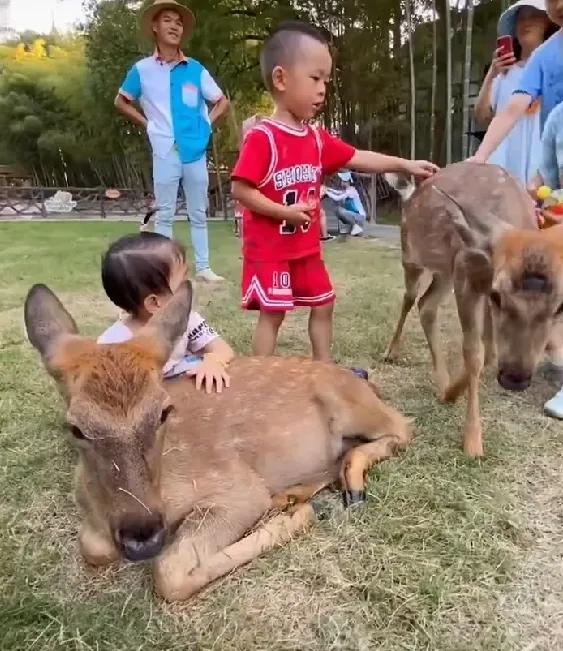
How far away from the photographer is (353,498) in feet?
9.06

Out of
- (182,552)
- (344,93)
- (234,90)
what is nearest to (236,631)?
(182,552)

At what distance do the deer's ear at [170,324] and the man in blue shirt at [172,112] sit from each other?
428cm

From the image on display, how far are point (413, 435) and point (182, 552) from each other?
4.61ft

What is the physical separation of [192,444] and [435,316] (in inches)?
81.9

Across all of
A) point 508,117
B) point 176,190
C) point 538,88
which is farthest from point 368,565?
point 176,190

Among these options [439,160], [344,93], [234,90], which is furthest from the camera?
[234,90]

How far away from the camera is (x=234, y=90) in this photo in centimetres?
2125

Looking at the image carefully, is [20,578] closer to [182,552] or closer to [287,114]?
[182,552]

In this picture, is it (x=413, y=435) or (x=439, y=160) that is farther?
(x=439, y=160)

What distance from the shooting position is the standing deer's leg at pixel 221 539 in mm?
2230

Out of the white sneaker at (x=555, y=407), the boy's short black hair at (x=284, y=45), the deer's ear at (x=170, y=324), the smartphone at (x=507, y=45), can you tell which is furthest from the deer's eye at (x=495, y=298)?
the smartphone at (x=507, y=45)

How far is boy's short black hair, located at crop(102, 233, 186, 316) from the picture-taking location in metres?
3.08

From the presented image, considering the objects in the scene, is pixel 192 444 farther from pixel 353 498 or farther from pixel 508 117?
pixel 508 117

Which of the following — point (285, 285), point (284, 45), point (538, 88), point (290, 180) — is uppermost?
point (284, 45)
